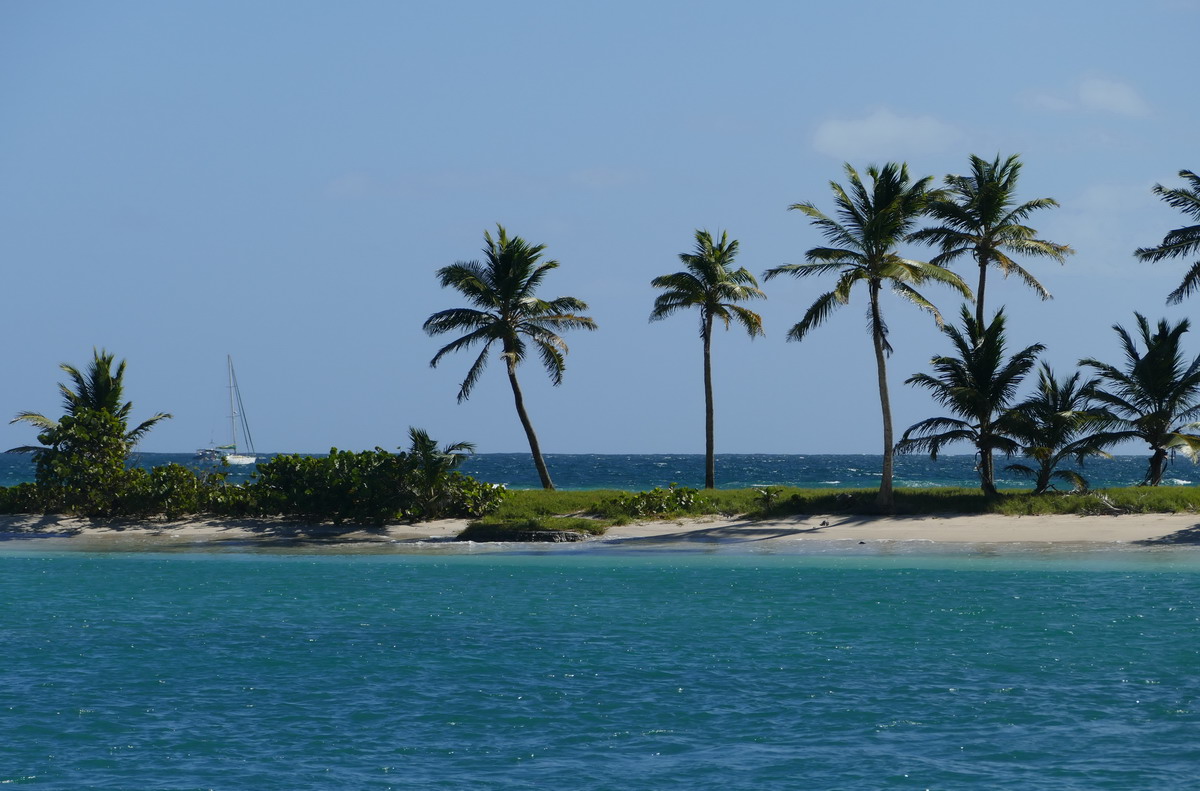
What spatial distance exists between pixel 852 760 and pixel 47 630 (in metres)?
15.4

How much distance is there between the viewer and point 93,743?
45.0 ft

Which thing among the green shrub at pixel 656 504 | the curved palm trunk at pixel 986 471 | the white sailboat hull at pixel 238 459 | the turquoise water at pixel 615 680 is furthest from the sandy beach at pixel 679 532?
the white sailboat hull at pixel 238 459

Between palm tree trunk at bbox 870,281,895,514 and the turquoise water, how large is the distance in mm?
8350

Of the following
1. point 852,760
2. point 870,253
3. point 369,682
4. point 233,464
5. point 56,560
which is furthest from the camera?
point 233,464

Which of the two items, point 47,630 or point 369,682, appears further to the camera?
point 47,630

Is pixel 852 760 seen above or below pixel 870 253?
below

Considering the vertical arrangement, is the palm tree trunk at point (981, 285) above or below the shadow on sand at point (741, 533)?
above

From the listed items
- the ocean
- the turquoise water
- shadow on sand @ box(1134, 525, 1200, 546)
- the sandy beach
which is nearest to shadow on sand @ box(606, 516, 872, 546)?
the sandy beach

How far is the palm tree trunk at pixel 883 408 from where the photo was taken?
3669 cm

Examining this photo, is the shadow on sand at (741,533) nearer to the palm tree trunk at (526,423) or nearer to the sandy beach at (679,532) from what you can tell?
the sandy beach at (679,532)

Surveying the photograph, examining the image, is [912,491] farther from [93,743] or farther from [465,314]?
[93,743]

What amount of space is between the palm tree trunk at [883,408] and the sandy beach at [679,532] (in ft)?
3.16

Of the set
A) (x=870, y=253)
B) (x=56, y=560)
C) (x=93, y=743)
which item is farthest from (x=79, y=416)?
(x=93, y=743)

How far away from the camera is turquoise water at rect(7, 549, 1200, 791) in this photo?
12562 millimetres
